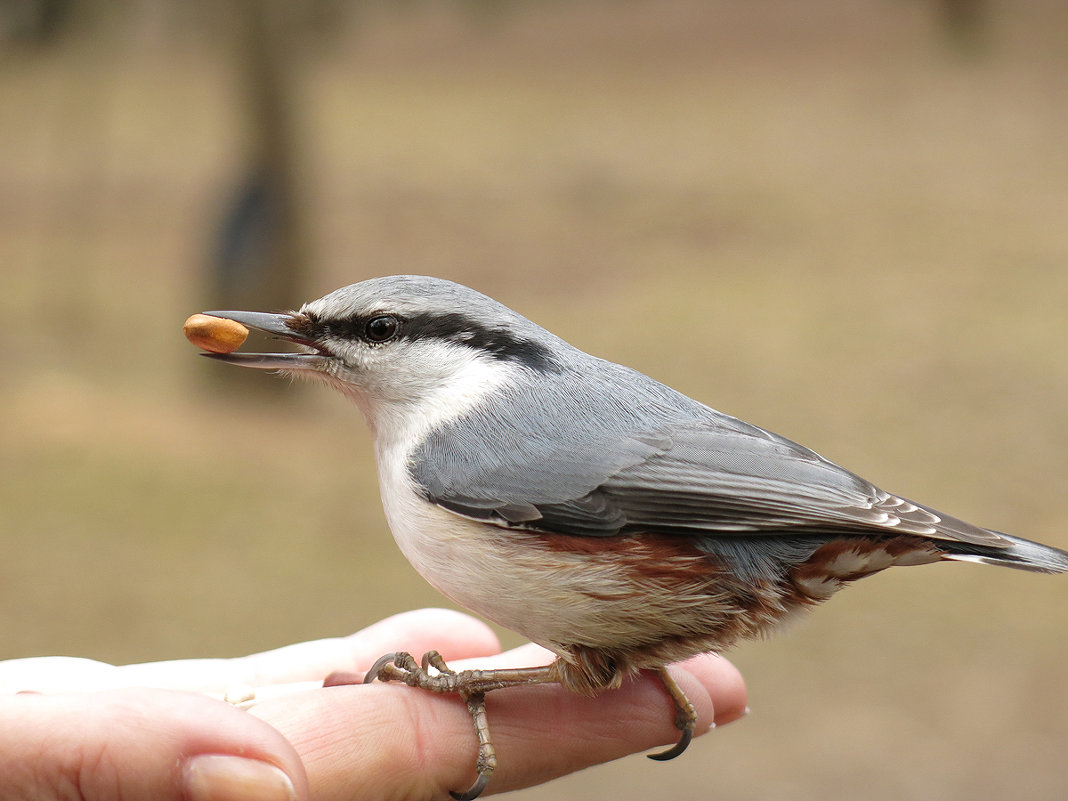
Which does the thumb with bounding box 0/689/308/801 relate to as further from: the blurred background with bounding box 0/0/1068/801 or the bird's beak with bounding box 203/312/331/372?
the blurred background with bounding box 0/0/1068/801

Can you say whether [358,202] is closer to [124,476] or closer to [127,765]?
[124,476]

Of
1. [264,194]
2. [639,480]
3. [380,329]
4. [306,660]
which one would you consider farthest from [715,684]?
[264,194]

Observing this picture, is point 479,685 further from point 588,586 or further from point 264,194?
point 264,194

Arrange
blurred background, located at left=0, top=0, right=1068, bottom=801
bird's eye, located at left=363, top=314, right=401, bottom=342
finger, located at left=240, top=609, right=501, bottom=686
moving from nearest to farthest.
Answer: bird's eye, located at left=363, top=314, right=401, bottom=342
finger, located at left=240, top=609, right=501, bottom=686
blurred background, located at left=0, top=0, right=1068, bottom=801

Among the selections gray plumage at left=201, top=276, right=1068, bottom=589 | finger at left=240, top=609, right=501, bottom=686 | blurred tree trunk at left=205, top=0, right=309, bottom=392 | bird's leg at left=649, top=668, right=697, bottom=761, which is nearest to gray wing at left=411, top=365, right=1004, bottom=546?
gray plumage at left=201, top=276, right=1068, bottom=589

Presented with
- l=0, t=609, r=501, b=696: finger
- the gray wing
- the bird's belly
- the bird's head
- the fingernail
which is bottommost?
l=0, t=609, r=501, b=696: finger

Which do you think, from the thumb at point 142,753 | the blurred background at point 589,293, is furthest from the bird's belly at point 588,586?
the blurred background at point 589,293
